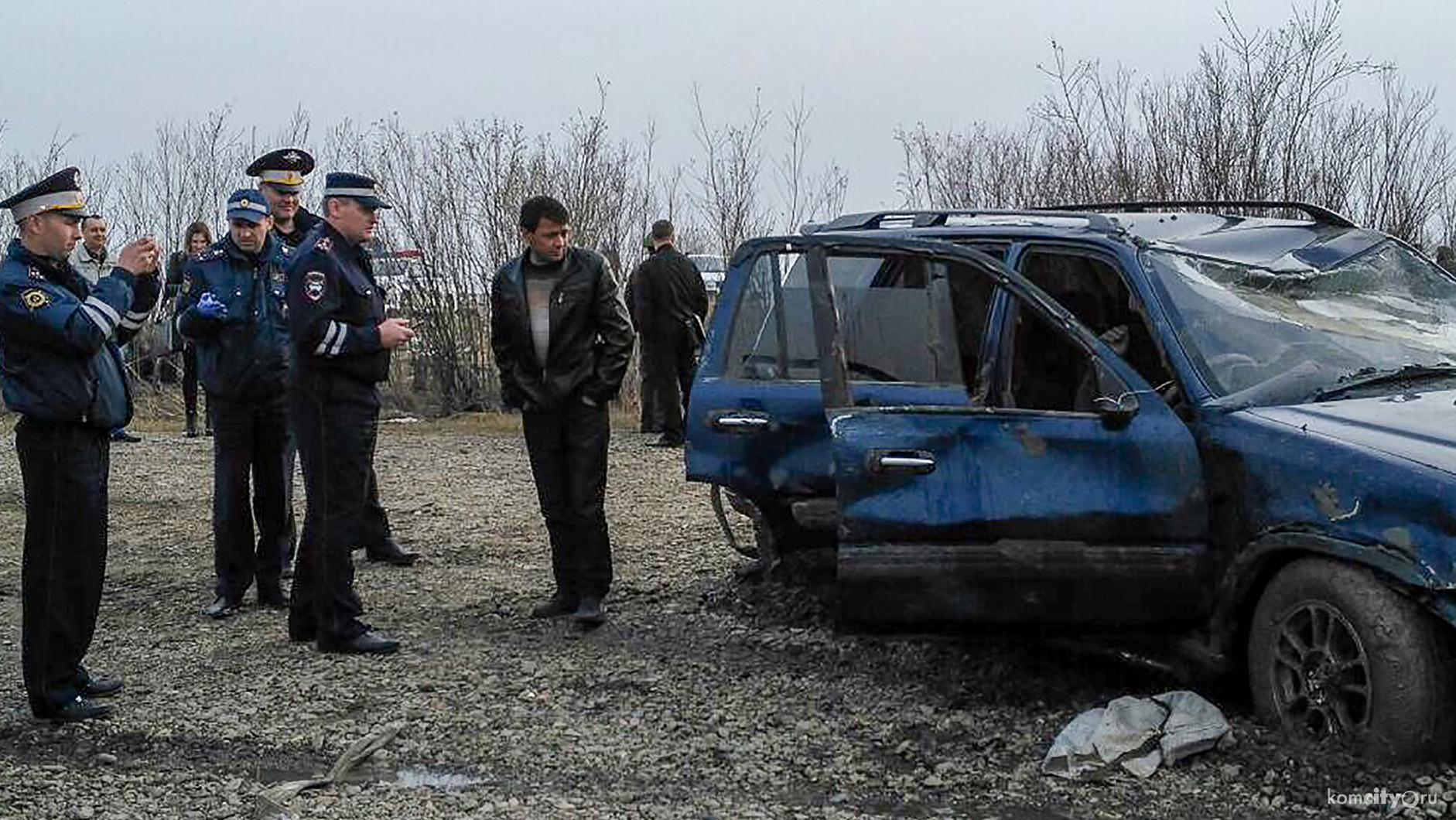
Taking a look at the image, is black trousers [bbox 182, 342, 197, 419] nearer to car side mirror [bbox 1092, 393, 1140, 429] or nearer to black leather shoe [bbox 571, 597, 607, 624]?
black leather shoe [bbox 571, 597, 607, 624]

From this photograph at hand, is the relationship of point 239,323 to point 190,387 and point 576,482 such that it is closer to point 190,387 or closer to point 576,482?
point 576,482

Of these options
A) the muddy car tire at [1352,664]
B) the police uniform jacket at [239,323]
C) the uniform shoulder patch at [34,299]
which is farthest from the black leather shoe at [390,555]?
the muddy car tire at [1352,664]

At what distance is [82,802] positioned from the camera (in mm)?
4727

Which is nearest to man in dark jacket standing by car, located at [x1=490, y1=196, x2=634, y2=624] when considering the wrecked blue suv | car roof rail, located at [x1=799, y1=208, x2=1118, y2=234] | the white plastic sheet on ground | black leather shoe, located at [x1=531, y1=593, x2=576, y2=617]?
black leather shoe, located at [x1=531, y1=593, x2=576, y2=617]

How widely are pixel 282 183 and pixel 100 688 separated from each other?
2854mm

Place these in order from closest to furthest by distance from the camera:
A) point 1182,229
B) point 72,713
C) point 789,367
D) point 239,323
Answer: point 72,713, point 1182,229, point 789,367, point 239,323

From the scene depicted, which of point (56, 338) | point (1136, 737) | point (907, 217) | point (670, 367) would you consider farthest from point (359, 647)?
point (670, 367)

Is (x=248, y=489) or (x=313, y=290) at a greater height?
(x=313, y=290)

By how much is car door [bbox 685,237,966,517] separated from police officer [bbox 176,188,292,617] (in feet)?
7.23

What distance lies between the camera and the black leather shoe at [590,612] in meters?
6.73

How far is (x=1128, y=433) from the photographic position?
486cm

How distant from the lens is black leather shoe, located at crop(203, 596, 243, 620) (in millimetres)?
7242

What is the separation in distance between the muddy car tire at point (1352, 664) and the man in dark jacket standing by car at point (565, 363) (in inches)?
119

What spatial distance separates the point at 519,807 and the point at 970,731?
4.93 feet
